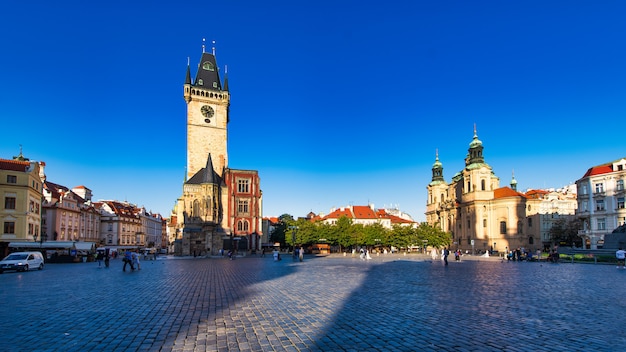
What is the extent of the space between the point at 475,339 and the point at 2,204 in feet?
177

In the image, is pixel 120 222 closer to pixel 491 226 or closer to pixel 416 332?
pixel 491 226

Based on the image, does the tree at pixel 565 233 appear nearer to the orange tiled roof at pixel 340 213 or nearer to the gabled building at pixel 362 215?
the gabled building at pixel 362 215

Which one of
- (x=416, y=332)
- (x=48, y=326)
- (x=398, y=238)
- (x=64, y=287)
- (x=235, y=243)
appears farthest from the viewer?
(x=398, y=238)

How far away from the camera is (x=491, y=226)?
88688mm

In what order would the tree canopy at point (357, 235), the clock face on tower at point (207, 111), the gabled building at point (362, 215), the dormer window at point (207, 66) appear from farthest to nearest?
1. the gabled building at point (362, 215)
2. the dormer window at point (207, 66)
3. the tree canopy at point (357, 235)
4. the clock face on tower at point (207, 111)

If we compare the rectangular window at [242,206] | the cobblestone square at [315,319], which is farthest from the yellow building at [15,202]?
the cobblestone square at [315,319]

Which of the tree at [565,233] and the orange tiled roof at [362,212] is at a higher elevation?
the orange tiled roof at [362,212]

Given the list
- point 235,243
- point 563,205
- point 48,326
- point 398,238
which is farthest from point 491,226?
point 48,326

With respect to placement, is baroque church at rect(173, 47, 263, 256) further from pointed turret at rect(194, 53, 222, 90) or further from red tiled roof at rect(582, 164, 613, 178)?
red tiled roof at rect(582, 164, 613, 178)

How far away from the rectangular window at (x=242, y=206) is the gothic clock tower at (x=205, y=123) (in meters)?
7.37

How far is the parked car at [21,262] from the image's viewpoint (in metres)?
29.3

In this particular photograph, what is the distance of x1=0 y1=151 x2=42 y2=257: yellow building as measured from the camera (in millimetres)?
45438

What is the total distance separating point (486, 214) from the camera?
89.3 meters

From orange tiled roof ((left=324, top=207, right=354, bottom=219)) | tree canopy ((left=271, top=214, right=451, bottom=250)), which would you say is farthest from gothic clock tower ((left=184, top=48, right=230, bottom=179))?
orange tiled roof ((left=324, top=207, right=354, bottom=219))
